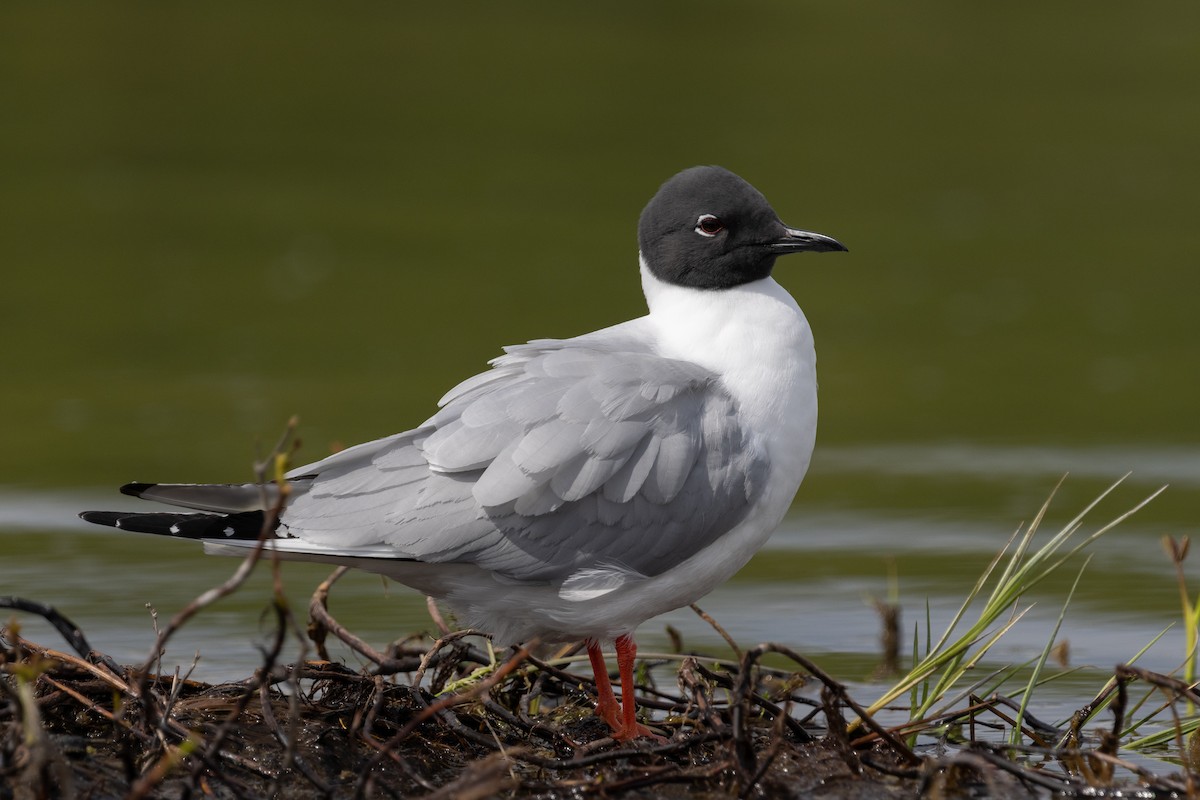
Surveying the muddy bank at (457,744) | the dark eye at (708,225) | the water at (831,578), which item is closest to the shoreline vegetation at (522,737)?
the muddy bank at (457,744)

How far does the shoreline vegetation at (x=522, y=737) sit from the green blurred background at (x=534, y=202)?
11.6 ft

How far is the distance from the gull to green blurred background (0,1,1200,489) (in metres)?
3.37

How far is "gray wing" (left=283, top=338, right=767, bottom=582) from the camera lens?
15.4 feet

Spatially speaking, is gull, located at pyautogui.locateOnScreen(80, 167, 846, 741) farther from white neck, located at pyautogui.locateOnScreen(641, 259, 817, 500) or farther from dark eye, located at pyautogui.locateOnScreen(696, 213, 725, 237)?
dark eye, located at pyautogui.locateOnScreen(696, 213, 725, 237)

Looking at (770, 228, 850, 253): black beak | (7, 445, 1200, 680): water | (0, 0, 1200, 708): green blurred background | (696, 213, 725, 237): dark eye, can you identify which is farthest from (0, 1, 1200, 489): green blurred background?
(770, 228, 850, 253): black beak

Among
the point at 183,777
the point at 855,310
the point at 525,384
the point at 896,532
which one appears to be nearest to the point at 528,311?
the point at 855,310

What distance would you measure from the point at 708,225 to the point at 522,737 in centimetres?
163

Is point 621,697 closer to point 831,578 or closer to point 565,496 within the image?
point 565,496

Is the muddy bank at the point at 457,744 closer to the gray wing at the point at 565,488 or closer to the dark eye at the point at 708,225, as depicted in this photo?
the gray wing at the point at 565,488

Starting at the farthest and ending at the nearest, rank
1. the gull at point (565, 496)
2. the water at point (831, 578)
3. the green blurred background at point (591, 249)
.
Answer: the green blurred background at point (591, 249)
the water at point (831, 578)
the gull at point (565, 496)

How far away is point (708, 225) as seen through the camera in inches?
210

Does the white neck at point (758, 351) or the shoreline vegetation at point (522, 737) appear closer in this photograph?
the shoreline vegetation at point (522, 737)

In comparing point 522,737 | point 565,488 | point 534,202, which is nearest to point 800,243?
point 565,488

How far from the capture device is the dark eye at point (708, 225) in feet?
17.4
